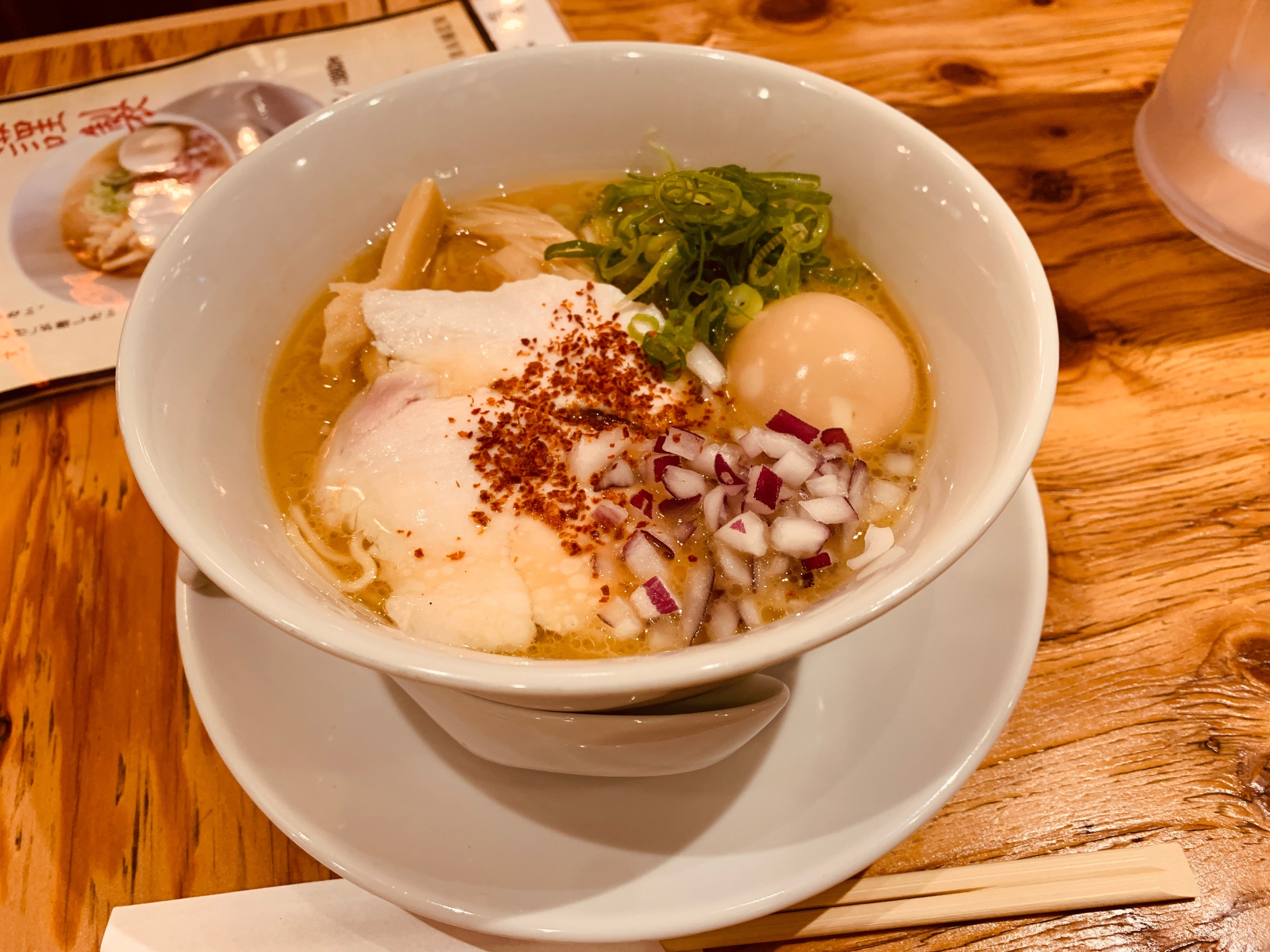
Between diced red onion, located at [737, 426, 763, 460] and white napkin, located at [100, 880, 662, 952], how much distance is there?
0.81 m

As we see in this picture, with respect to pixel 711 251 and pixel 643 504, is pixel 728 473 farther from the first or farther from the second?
pixel 711 251

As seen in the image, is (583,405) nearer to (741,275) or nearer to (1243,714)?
(741,275)

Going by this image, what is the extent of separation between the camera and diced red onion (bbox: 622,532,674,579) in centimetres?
142

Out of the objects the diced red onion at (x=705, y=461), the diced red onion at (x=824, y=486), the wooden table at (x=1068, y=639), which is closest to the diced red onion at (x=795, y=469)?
the diced red onion at (x=824, y=486)

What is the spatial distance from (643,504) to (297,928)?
35.1 inches

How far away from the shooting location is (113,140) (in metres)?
2.47

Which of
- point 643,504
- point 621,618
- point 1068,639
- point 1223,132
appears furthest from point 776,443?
point 1223,132

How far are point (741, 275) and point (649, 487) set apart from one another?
57 cm

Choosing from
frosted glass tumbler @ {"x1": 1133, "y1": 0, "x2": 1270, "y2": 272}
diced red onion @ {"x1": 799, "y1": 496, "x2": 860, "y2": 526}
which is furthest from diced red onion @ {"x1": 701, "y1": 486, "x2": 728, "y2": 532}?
frosted glass tumbler @ {"x1": 1133, "y1": 0, "x2": 1270, "y2": 272}

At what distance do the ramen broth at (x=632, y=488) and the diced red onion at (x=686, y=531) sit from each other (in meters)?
0.01

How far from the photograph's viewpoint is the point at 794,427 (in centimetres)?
149

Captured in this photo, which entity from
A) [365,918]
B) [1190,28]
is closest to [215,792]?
[365,918]

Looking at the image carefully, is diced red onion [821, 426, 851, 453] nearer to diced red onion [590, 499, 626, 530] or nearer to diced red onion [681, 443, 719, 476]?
diced red onion [681, 443, 719, 476]

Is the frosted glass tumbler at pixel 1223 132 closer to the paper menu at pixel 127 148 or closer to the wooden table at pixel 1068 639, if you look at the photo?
the wooden table at pixel 1068 639
